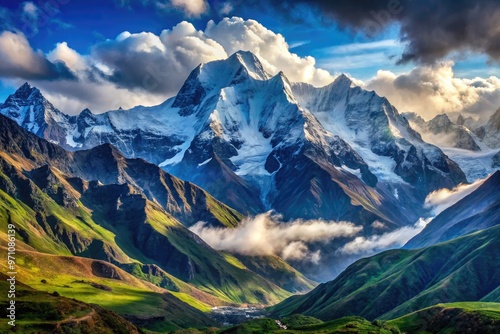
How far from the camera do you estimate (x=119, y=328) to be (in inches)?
7844

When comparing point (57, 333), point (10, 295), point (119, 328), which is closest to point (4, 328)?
point (57, 333)

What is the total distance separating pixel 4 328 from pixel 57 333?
1594 cm

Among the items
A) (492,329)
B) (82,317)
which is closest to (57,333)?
(82,317)

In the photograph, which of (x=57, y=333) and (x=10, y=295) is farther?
(x=10, y=295)

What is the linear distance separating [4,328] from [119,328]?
44330 millimetres

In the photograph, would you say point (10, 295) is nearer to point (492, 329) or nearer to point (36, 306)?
point (36, 306)

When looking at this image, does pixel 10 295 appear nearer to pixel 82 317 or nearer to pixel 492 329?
pixel 82 317

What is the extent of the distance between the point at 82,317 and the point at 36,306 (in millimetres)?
15377

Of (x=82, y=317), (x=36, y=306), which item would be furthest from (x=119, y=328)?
(x=36, y=306)

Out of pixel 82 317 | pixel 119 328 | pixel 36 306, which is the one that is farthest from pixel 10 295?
pixel 119 328

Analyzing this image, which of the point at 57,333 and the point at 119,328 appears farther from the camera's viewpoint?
the point at 119,328

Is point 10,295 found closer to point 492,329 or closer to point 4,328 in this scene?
point 4,328

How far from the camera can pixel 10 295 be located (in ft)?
621

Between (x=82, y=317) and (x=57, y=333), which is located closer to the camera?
(x=57, y=333)
